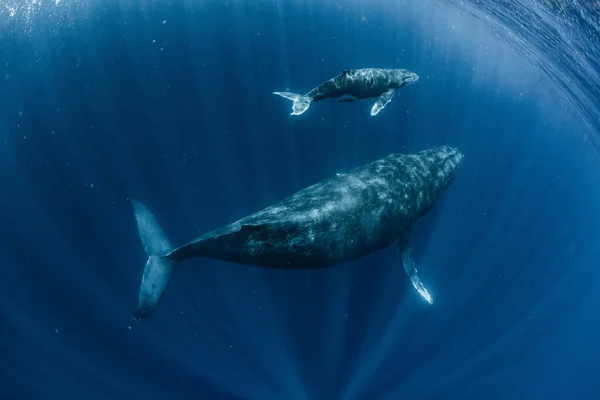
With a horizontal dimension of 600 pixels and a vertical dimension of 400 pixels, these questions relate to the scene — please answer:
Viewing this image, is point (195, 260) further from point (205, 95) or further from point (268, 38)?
point (268, 38)

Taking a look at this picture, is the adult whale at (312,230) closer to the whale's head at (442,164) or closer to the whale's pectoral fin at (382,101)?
the whale's head at (442,164)

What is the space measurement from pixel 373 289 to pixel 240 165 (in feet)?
21.7

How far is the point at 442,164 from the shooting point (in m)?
10.6

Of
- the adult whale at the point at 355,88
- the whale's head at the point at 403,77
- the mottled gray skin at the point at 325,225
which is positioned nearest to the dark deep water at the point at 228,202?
the whale's head at the point at 403,77

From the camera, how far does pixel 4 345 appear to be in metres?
11.9

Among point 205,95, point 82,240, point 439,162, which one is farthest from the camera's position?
point 205,95

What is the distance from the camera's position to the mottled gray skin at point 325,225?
711 centimetres

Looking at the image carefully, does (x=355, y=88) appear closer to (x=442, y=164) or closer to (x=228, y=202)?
(x=442, y=164)

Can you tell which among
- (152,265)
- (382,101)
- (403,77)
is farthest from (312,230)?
(403,77)

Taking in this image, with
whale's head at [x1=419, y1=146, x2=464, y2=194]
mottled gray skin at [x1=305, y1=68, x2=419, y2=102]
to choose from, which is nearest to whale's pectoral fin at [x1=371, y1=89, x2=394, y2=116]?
mottled gray skin at [x1=305, y1=68, x2=419, y2=102]

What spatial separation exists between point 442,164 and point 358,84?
365 cm

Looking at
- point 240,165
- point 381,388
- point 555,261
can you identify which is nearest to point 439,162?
point 240,165

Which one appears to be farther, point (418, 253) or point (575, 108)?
point (575, 108)

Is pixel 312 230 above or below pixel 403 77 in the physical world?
below
